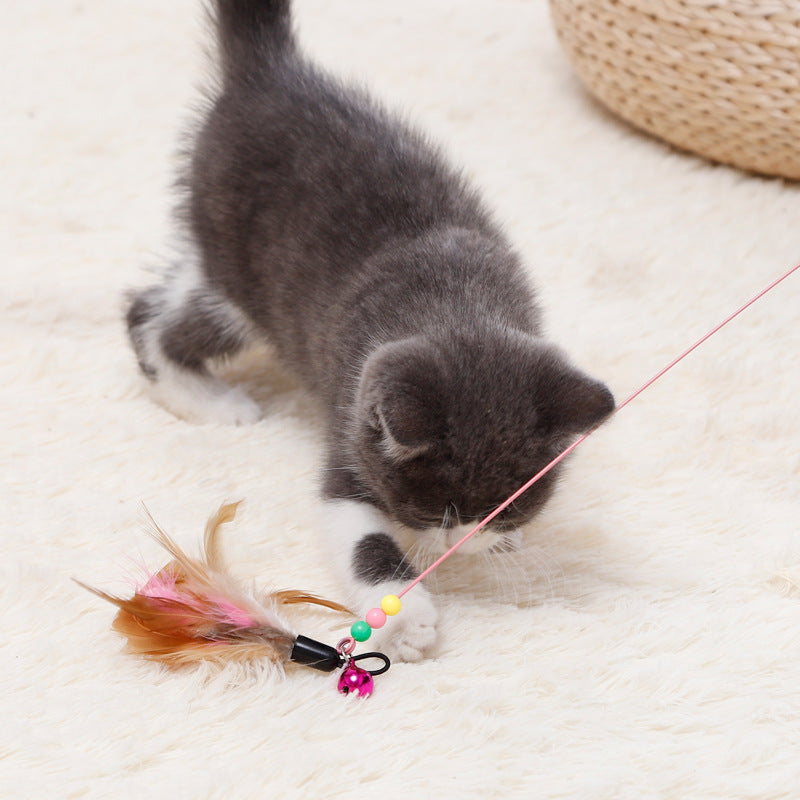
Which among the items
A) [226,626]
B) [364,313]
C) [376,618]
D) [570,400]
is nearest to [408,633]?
[376,618]

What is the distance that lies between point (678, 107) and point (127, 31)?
1.75 meters

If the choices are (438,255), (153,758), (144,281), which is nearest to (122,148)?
(144,281)

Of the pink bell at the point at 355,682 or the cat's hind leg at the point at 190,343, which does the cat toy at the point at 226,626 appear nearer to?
the pink bell at the point at 355,682

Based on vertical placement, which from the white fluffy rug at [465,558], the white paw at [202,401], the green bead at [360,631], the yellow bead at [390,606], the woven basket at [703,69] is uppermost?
the woven basket at [703,69]

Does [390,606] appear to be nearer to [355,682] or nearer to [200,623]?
[355,682]

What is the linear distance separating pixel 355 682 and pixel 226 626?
18 centimetres

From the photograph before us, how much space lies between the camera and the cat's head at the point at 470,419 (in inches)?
47.4

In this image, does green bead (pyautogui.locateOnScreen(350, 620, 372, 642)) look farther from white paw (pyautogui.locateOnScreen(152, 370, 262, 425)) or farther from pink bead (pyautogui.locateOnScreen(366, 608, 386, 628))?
white paw (pyautogui.locateOnScreen(152, 370, 262, 425))

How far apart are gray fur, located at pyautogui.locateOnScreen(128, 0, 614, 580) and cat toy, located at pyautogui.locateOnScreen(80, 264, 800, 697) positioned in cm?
8

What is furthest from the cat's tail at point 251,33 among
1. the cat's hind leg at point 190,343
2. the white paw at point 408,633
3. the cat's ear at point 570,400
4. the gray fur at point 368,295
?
the white paw at point 408,633

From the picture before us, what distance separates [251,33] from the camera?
183 centimetres

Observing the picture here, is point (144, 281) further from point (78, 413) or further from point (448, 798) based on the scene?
point (448, 798)

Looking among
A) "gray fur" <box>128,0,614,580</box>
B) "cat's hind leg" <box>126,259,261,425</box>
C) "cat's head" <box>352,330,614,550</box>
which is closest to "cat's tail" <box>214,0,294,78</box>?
"gray fur" <box>128,0,614,580</box>

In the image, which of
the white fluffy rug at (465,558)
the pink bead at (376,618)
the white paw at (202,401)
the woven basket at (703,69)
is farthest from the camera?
the woven basket at (703,69)
